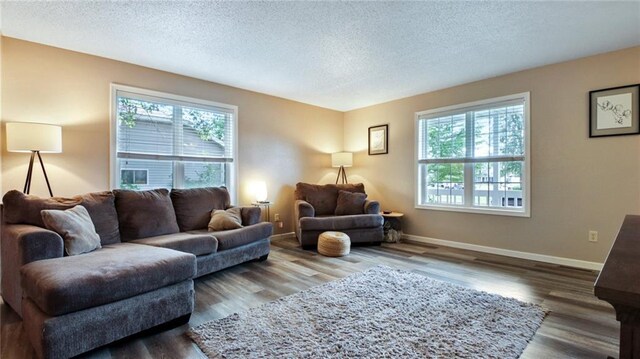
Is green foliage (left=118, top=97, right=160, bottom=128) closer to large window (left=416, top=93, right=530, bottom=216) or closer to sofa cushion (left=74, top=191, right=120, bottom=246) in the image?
sofa cushion (left=74, top=191, right=120, bottom=246)

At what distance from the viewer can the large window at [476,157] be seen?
12.7ft

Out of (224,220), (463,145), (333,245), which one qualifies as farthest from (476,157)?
(224,220)

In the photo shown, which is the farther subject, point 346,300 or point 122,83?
point 122,83

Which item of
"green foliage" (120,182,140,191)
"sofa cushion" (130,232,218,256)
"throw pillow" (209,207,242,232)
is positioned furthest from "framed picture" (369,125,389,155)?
"green foliage" (120,182,140,191)

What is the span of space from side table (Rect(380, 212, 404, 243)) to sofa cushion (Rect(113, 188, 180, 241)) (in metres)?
3.08

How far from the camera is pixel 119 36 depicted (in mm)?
2828

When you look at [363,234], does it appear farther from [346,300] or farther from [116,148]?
[116,148]

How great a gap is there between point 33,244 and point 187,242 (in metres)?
1.06

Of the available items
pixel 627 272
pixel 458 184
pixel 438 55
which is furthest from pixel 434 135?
pixel 627 272

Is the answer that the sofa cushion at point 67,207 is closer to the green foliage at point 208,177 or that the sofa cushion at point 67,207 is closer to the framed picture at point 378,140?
the green foliage at point 208,177

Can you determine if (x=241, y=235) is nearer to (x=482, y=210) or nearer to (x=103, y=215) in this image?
(x=103, y=215)

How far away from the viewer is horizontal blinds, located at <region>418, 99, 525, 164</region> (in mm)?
3896

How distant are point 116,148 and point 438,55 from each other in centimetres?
386

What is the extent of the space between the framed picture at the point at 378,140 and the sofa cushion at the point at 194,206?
9.74 feet
